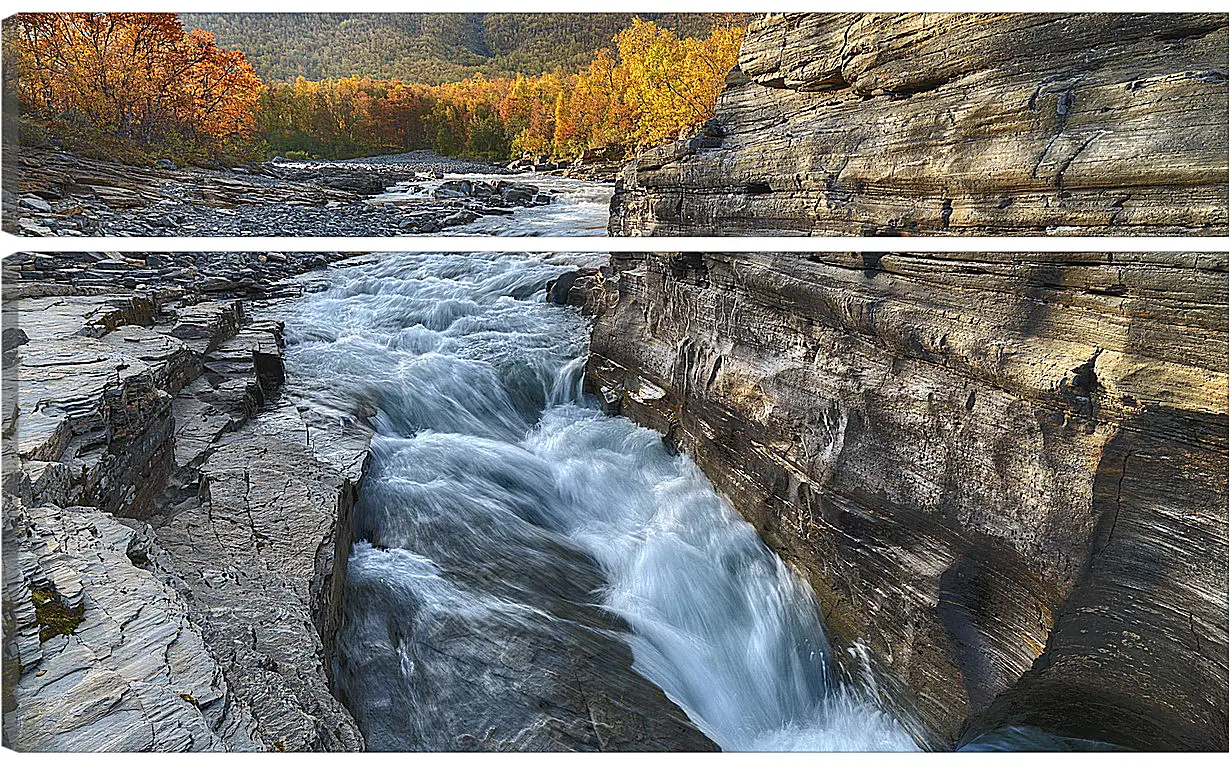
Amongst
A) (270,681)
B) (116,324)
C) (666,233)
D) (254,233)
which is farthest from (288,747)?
(116,324)

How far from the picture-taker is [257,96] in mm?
1626

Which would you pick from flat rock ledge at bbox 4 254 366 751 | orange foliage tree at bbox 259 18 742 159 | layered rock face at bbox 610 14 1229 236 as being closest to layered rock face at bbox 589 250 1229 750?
layered rock face at bbox 610 14 1229 236

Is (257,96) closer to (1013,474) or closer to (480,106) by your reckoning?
(480,106)

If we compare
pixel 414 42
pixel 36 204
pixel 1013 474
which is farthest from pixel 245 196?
pixel 1013 474

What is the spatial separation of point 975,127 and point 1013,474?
886 mm

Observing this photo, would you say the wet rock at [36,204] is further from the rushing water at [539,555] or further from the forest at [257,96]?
the rushing water at [539,555]

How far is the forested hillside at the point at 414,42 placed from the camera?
5.18 feet

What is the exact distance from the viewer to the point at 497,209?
1873 millimetres

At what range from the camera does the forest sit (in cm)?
152

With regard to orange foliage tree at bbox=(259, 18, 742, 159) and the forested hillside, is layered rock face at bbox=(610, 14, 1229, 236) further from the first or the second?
the forested hillside

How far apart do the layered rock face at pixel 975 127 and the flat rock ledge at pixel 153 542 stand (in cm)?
153

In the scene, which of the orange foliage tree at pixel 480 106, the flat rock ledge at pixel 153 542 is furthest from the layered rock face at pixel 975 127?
the flat rock ledge at pixel 153 542

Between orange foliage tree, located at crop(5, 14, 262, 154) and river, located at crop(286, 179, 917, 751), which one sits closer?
orange foliage tree, located at crop(5, 14, 262, 154)

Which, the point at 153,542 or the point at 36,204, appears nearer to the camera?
the point at 36,204
